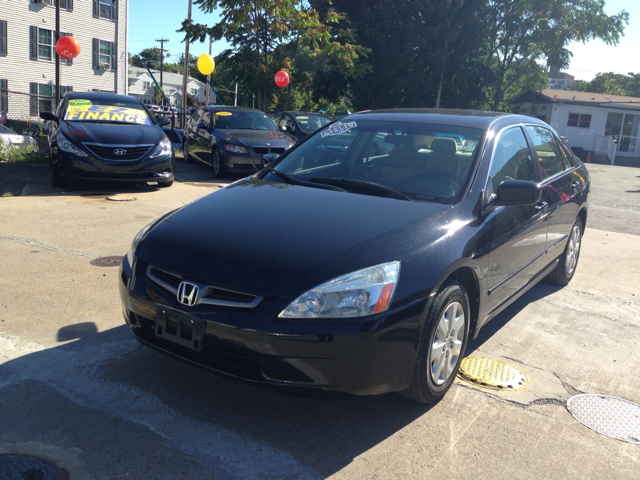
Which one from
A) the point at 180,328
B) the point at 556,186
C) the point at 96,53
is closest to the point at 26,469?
the point at 180,328

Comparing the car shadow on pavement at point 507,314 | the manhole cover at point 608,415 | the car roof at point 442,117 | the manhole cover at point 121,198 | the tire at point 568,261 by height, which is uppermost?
the car roof at point 442,117

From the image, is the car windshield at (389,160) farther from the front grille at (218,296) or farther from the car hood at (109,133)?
the car hood at (109,133)

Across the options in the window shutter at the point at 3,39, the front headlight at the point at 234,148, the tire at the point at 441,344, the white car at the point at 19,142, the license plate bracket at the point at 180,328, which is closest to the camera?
the license plate bracket at the point at 180,328

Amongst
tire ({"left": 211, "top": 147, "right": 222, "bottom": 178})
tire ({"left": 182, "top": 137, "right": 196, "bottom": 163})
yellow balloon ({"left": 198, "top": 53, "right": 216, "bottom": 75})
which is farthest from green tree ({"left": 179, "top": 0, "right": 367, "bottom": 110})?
tire ({"left": 211, "top": 147, "right": 222, "bottom": 178})

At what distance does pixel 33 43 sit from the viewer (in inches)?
1195

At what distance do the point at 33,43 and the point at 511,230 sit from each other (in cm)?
3302

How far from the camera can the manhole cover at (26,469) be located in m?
2.35

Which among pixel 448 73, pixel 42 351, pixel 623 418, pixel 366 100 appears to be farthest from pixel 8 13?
pixel 623 418

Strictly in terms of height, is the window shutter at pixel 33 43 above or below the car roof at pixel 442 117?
above

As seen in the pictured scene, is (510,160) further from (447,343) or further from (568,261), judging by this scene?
(568,261)

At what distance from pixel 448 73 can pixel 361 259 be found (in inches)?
1348

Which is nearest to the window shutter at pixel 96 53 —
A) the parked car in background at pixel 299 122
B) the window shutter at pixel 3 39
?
the window shutter at pixel 3 39

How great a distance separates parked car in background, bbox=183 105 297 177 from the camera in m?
11.6

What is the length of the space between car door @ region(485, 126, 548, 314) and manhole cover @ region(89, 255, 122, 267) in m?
Result: 3.45
